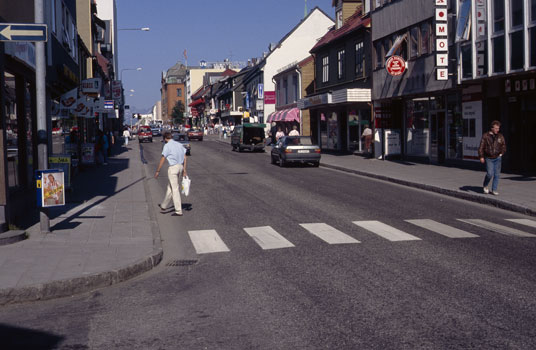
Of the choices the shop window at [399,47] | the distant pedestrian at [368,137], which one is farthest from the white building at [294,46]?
the shop window at [399,47]

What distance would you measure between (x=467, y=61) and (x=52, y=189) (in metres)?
15.8

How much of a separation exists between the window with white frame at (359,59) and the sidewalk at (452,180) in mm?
6138

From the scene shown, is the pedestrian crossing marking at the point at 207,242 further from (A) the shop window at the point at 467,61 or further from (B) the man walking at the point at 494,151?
(A) the shop window at the point at 467,61

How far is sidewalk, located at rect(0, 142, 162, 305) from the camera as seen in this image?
683 centimetres

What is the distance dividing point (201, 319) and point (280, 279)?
5.58 ft

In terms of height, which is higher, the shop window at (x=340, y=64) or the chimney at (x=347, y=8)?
the chimney at (x=347, y=8)

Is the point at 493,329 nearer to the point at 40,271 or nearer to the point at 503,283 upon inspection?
the point at 503,283

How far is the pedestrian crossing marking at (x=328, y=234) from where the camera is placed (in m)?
9.72

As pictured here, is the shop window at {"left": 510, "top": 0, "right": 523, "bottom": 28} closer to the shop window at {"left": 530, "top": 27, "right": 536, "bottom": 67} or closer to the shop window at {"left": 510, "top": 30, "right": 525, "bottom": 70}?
the shop window at {"left": 510, "top": 30, "right": 525, "bottom": 70}

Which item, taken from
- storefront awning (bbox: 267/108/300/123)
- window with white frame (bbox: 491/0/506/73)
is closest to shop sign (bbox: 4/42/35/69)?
window with white frame (bbox: 491/0/506/73)

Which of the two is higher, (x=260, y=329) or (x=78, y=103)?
(x=78, y=103)

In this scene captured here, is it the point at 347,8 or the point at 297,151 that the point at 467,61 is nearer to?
the point at 297,151


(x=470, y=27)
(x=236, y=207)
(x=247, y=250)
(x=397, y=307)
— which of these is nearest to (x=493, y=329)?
(x=397, y=307)

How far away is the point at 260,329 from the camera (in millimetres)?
5324
